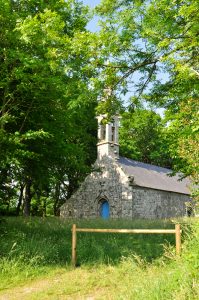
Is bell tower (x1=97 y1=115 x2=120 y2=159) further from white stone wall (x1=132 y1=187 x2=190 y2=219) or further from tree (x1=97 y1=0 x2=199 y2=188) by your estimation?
tree (x1=97 y1=0 x2=199 y2=188)

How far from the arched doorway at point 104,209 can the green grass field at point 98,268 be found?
16898 mm

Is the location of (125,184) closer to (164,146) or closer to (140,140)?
(164,146)

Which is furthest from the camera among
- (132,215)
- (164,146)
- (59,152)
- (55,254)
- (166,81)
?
(132,215)

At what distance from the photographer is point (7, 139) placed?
11.6 meters

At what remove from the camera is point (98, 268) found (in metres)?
10.1

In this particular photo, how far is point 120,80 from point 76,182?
24.9m

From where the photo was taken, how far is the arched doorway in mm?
31500

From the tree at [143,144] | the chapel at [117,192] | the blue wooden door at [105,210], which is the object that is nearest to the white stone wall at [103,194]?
the chapel at [117,192]

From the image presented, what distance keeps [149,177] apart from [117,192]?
496 centimetres

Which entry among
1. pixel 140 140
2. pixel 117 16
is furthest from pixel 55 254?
pixel 140 140

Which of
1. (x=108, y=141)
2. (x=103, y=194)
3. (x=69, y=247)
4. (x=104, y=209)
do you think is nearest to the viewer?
(x=69, y=247)

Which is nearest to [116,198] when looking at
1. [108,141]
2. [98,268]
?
[108,141]

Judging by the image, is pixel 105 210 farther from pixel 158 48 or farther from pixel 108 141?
pixel 158 48

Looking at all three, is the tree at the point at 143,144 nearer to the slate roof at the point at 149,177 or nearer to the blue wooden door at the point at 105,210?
the slate roof at the point at 149,177
